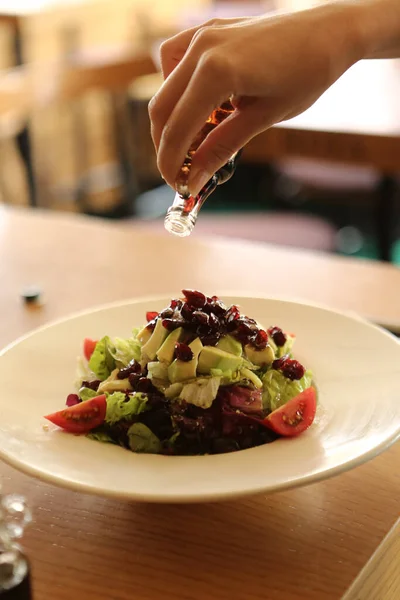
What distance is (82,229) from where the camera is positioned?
181 centimetres

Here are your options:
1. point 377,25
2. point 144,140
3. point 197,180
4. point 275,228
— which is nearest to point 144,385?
point 197,180

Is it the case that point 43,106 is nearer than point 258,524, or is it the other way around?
point 258,524

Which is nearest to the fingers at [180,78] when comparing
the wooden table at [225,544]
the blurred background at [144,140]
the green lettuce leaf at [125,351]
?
the green lettuce leaf at [125,351]

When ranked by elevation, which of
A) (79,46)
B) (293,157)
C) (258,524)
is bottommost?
(79,46)

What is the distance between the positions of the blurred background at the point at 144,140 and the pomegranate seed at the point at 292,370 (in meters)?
1.46

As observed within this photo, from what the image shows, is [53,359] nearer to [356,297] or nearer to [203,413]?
[203,413]

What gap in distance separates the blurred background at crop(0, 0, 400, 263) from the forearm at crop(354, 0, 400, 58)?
53.8 inches

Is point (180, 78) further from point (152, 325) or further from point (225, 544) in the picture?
point (225, 544)

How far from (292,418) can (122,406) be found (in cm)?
19

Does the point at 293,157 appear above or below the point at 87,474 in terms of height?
below

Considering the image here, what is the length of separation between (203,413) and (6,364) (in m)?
0.28

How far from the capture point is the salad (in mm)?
875

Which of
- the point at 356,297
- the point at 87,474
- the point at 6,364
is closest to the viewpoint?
the point at 87,474

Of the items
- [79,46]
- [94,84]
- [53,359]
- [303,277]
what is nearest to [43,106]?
[94,84]
